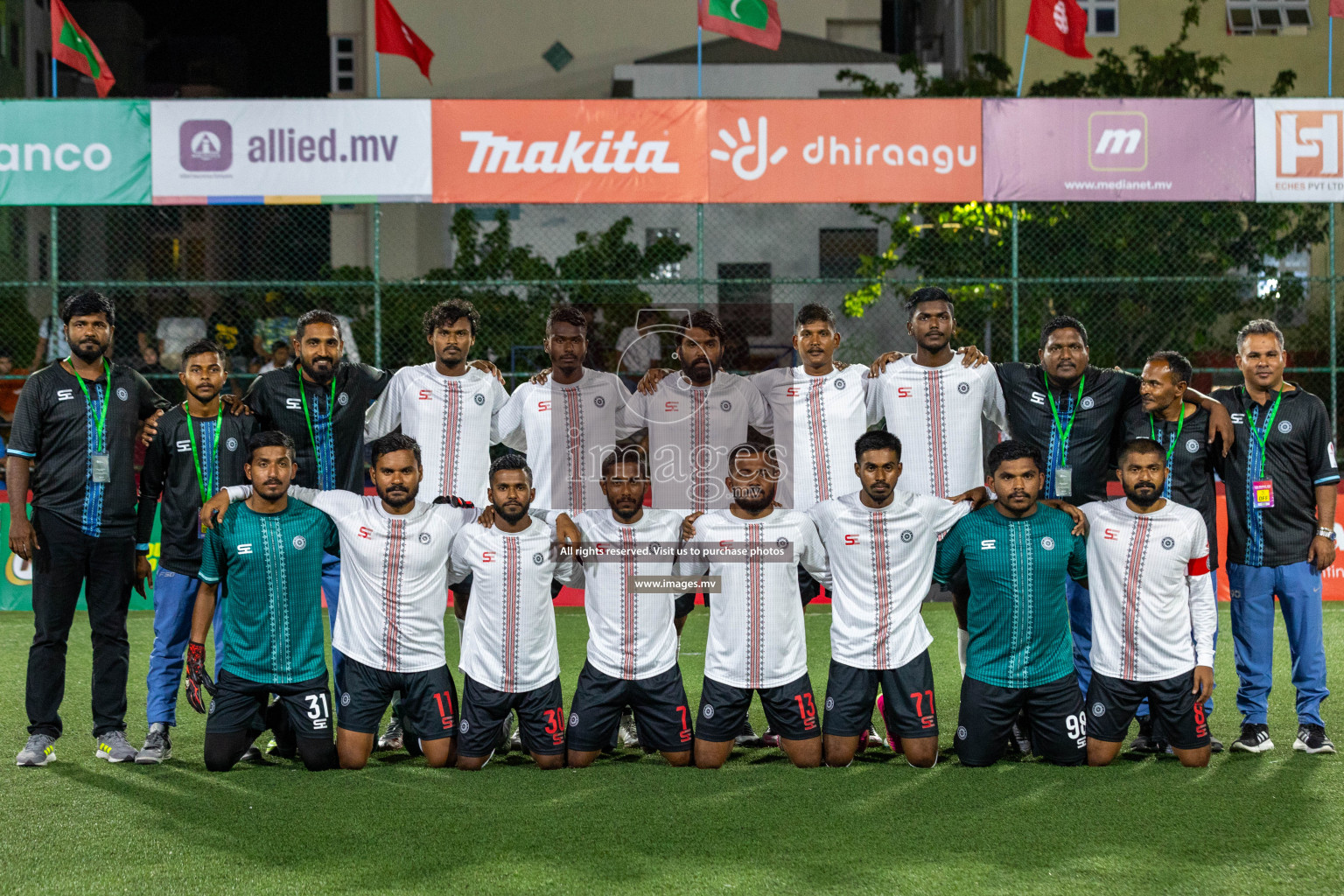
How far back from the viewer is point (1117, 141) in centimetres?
1126

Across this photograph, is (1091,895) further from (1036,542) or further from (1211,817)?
(1036,542)

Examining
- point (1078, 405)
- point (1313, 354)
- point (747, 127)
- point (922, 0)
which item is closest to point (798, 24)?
point (922, 0)

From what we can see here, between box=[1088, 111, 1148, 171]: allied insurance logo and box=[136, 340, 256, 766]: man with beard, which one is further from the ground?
box=[1088, 111, 1148, 171]: allied insurance logo

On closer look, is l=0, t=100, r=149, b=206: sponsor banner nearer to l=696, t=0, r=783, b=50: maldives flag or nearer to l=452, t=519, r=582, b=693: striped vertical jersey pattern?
l=696, t=0, r=783, b=50: maldives flag

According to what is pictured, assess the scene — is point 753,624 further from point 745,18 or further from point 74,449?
point 745,18

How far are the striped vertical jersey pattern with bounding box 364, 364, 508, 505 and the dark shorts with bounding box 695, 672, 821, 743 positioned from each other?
1.57 meters

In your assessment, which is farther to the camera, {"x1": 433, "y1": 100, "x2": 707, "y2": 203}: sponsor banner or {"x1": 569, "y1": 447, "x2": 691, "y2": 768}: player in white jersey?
{"x1": 433, "y1": 100, "x2": 707, "y2": 203}: sponsor banner

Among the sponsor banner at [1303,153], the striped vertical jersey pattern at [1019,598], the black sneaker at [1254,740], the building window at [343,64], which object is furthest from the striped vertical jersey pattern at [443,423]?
the building window at [343,64]

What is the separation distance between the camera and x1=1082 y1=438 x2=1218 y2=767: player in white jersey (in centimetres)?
538

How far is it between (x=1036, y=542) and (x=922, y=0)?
32780 mm

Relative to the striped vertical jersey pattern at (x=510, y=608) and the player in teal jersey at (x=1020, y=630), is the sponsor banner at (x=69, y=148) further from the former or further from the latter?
the player in teal jersey at (x=1020, y=630)

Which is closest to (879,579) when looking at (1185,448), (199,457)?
(1185,448)

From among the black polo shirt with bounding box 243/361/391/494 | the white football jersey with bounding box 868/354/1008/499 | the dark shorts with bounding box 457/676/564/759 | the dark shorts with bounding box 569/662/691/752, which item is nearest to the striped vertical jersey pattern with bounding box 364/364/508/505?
the black polo shirt with bounding box 243/361/391/494

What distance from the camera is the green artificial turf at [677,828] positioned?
3959 millimetres
